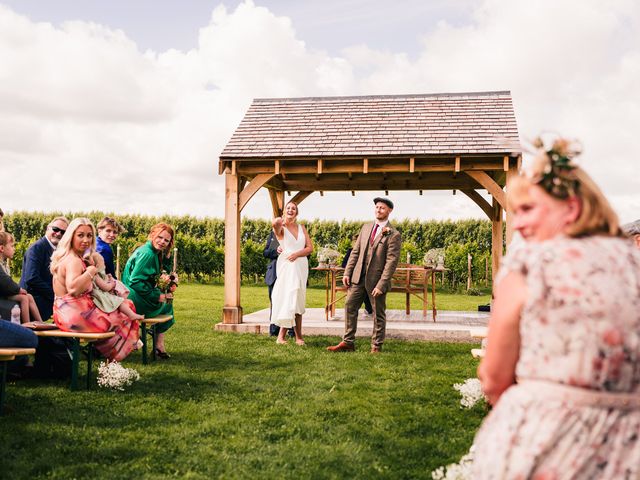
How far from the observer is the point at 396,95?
14039mm

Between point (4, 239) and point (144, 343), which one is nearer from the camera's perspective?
point (4, 239)

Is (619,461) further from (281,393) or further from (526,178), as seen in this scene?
(281,393)

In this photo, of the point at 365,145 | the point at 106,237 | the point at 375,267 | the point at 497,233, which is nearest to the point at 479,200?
the point at 497,233

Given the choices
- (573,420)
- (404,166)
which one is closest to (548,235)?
(573,420)

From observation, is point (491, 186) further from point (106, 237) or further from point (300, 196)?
point (106, 237)

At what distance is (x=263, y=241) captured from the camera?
28938 millimetres

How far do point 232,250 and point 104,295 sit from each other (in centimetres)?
501

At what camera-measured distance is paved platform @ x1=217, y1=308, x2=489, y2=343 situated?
35.8 ft

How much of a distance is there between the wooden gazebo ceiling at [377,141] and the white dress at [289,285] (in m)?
2.44

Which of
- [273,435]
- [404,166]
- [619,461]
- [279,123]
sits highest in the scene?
→ [279,123]

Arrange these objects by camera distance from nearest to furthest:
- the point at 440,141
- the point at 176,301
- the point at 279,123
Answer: the point at 440,141 < the point at 279,123 < the point at 176,301

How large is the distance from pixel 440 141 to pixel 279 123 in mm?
3516

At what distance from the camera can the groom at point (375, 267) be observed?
892cm

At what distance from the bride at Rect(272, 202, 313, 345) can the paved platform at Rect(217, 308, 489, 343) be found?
1.54 m
